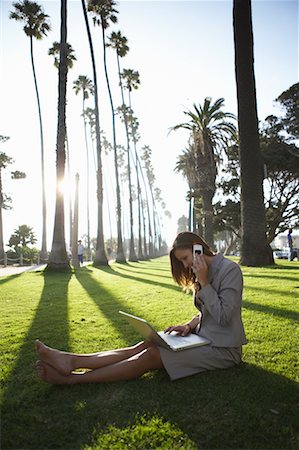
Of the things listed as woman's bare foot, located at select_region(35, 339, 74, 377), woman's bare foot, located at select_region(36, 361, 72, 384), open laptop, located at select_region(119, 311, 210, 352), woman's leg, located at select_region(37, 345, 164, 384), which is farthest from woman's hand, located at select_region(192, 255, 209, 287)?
woman's bare foot, located at select_region(36, 361, 72, 384)

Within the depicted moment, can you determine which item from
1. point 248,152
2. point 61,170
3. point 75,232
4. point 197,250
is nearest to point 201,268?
point 197,250

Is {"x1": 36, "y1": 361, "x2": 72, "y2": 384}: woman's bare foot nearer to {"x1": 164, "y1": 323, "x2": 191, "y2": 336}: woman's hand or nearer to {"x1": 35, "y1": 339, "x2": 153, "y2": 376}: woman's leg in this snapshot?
{"x1": 35, "y1": 339, "x2": 153, "y2": 376}: woman's leg

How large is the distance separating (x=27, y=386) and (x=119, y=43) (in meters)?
36.1

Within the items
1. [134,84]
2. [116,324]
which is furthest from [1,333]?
[134,84]

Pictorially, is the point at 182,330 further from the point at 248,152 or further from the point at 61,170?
the point at 61,170

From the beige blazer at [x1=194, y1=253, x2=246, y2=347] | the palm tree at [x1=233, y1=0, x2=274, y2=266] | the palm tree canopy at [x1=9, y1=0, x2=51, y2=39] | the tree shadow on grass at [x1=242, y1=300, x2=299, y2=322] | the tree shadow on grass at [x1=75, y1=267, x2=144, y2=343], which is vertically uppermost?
the palm tree canopy at [x1=9, y1=0, x2=51, y2=39]

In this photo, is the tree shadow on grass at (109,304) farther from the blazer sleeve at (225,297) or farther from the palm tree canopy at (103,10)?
the palm tree canopy at (103,10)

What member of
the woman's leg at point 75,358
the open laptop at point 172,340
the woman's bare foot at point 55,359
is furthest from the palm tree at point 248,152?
the woman's bare foot at point 55,359

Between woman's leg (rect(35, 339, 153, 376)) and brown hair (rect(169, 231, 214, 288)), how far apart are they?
756 millimetres

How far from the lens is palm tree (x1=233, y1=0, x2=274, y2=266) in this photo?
13484 mm

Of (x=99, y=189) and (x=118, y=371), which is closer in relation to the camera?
(x=118, y=371)

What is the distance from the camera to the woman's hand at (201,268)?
3033 mm

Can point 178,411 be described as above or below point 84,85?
below

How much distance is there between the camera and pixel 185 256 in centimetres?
329
